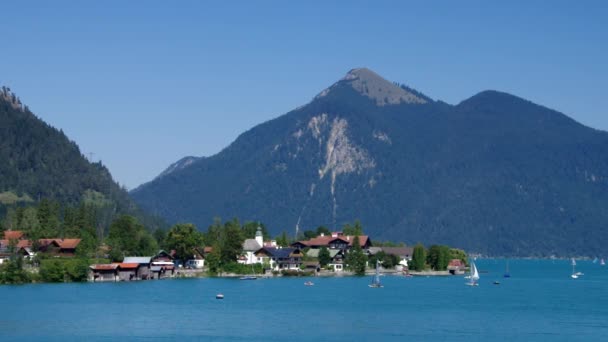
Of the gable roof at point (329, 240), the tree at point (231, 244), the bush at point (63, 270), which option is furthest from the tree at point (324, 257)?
the bush at point (63, 270)

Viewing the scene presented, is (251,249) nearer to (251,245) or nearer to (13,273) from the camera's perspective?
(251,245)

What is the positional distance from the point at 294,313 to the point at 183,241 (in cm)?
6694

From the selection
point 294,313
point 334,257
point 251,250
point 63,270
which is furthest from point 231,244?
point 294,313

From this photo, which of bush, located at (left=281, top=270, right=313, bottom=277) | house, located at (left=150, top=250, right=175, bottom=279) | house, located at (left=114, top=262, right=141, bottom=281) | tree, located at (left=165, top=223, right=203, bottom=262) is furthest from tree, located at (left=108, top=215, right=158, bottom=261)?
bush, located at (left=281, top=270, right=313, bottom=277)

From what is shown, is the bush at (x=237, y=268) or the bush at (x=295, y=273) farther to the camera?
the bush at (x=295, y=273)

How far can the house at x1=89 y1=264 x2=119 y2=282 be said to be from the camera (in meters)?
145

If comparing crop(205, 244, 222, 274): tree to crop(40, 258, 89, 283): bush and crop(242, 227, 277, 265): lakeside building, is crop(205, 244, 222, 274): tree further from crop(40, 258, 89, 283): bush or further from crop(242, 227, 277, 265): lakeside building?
crop(40, 258, 89, 283): bush

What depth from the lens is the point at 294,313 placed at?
9912cm

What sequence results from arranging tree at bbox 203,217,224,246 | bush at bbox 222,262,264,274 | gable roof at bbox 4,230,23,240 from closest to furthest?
bush at bbox 222,262,264,274
gable roof at bbox 4,230,23,240
tree at bbox 203,217,224,246

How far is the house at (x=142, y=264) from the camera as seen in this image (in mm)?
151875

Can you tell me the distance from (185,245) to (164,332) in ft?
271

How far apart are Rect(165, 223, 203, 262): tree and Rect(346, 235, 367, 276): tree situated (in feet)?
78.4

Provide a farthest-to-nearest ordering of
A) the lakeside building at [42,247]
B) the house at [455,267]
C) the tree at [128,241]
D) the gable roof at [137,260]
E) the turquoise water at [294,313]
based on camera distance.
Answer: the house at [455,267], the tree at [128,241], the gable roof at [137,260], the lakeside building at [42,247], the turquoise water at [294,313]

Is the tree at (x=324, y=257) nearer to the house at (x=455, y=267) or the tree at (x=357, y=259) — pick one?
the tree at (x=357, y=259)
